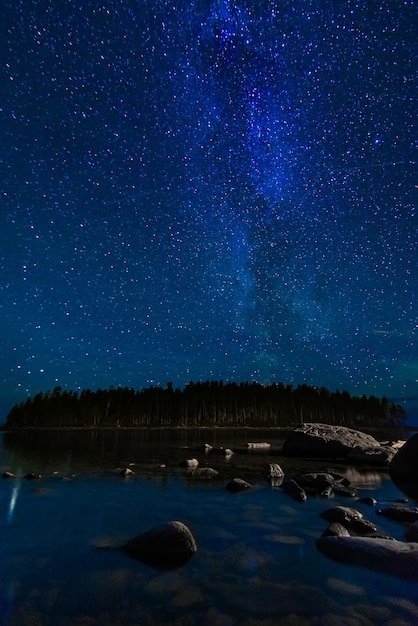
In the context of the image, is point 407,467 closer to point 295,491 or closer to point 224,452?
point 295,491

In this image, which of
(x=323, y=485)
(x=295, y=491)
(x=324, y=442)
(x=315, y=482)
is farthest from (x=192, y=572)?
(x=324, y=442)

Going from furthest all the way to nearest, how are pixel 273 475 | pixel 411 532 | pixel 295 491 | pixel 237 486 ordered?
pixel 273 475, pixel 237 486, pixel 295 491, pixel 411 532

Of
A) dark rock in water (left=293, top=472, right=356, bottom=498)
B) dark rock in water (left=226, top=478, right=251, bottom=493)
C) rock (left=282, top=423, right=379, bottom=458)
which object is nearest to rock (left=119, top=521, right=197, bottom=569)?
dark rock in water (left=226, top=478, right=251, bottom=493)

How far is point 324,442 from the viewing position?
69.9 feet

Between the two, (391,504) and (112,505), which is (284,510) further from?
(112,505)

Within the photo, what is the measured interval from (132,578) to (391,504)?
26.9ft

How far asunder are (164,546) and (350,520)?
449 centimetres

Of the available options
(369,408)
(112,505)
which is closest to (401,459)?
(112,505)

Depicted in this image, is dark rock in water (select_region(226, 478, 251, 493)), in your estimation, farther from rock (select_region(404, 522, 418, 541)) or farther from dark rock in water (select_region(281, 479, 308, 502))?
rock (select_region(404, 522, 418, 541))

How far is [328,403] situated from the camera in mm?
112812

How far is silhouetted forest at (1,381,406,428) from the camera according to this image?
327ft

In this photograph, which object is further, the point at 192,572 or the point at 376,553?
the point at 376,553

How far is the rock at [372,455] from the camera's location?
18.9 meters

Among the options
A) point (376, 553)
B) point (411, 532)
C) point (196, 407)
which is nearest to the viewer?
point (376, 553)
